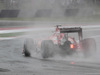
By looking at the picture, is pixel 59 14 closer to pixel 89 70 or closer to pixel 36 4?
pixel 36 4

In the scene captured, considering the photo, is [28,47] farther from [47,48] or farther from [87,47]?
[87,47]

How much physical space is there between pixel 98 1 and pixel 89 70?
67.6 feet

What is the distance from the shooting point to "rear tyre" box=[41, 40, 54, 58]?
9.84m

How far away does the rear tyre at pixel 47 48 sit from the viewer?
9.84 meters

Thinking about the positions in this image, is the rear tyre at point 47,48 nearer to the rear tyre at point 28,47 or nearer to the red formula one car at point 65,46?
the red formula one car at point 65,46

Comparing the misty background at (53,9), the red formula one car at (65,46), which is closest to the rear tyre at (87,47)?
the red formula one car at (65,46)

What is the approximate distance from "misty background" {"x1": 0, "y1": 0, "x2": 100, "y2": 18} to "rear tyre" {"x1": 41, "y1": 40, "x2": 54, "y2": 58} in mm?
17143

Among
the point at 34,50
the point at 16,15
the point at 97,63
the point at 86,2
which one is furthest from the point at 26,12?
the point at 97,63

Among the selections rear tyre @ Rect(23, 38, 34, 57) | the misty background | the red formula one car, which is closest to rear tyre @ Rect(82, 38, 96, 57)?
the red formula one car

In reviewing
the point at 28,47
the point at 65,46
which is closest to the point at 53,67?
the point at 65,46

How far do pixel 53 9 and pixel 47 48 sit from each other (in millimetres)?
17960

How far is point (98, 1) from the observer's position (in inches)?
1078

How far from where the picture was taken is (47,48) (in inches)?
387

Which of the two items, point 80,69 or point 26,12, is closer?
point 80,69
